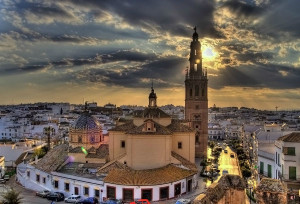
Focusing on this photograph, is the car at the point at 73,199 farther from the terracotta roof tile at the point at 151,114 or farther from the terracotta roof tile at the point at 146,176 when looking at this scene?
the terracotta roof tile at the point at 151,114

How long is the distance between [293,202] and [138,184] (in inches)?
700

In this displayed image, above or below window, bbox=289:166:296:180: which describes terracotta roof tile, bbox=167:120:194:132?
above

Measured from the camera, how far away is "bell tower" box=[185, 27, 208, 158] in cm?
5622

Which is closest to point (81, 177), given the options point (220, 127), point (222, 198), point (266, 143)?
point (266, 143)

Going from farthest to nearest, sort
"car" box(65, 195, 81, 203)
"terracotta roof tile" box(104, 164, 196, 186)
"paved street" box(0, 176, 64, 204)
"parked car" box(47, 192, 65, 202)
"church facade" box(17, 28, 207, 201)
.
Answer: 1. "parked car" box(47, 192, 65, 202)
2. "paved street" box(0, 176, 64, 204)
3. "car" box(65, 195, 81, 203)
4. "church facade" box(17, 28, 207, 201)
5. "terracotta roof tile" box(104, 164, 196, 186)

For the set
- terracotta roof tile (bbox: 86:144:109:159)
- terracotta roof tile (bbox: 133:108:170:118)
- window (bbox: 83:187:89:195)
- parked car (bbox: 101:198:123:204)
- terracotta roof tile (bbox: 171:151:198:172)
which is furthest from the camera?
terracotta roof tile (bbox: 133:108:170:118)

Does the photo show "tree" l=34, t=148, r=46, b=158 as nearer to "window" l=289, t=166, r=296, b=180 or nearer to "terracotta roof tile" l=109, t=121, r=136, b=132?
"terracotta roof tile" l=109, t=121, r=136, b=132

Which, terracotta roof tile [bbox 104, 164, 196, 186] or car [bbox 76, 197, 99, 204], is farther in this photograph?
car [bbox 76, 197, 99, 204]

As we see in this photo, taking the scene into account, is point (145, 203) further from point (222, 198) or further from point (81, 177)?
point (222, 198)

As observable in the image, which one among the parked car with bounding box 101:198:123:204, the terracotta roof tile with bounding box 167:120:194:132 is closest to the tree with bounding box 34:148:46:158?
the terracotta roof tile with bounding box 167:120:194:132

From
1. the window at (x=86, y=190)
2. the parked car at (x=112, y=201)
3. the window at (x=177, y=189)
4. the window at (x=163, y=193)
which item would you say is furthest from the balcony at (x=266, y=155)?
the window at (x=86, y=190)

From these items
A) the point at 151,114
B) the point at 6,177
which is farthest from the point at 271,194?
the point at 6,177

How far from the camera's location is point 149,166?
1362 inches

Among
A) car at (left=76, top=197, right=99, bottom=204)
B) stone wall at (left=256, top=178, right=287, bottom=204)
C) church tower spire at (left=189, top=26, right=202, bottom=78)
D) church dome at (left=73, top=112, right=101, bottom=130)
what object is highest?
church tower spire at (left=189, top=26, right=202, bottom=78)
